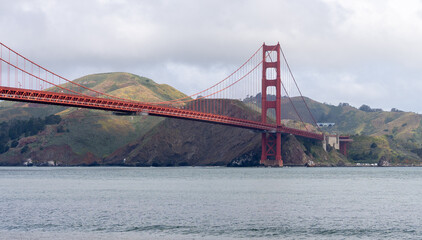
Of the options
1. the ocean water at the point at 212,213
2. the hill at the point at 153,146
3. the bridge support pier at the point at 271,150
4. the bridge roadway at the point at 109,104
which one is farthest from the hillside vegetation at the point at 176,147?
the ocean water at the point at 212,213

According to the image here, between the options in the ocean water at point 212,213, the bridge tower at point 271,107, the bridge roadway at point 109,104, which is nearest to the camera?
the ocean water at point 212,213

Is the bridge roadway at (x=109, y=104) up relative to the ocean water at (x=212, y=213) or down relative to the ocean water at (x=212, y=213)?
up

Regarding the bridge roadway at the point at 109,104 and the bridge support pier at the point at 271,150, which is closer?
the bridge roadway at the point at 109,104

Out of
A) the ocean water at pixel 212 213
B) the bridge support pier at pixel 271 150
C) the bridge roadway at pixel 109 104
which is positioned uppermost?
the bridge roadway at pixel 109 104

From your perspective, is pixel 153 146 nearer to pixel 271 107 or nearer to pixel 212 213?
pixel 271 107

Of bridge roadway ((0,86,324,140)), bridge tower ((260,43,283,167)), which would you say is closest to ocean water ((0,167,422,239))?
bridge roadway ((0,86,324,140))

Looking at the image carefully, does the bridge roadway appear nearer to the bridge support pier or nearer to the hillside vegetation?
the bridge support pier

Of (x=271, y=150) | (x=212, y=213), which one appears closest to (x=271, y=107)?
(x=271, y=150)

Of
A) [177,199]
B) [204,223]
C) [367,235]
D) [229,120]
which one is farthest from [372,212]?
[229,120]

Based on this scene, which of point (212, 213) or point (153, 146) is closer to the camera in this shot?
→ point (212, 213)

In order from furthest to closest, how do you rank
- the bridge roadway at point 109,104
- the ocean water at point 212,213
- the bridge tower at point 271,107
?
the bridge tower at point 271,107
the bridge roadway at point 109,104
the ocean water at point 212,213

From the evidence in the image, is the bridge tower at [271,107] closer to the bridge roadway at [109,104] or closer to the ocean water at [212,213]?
the bridge roadway at [109,104]

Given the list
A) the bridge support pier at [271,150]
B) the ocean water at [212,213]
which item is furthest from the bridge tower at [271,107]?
the ocean water at [212,213]

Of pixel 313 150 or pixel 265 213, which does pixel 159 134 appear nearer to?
pixel 313 150
